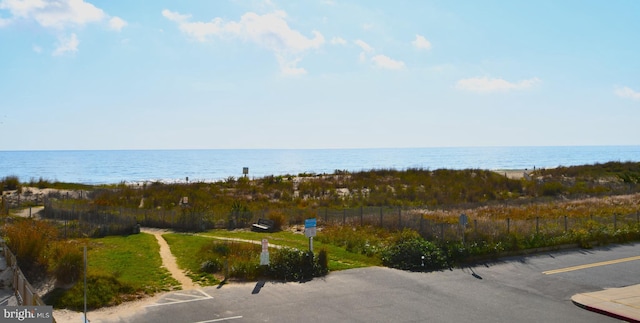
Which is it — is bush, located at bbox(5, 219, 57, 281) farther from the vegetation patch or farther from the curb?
the curb

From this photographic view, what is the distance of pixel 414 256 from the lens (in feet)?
71.5

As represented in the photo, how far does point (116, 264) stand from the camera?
69.6ft

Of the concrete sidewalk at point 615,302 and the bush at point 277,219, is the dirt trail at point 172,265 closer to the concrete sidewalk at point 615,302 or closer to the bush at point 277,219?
the bush at point 277,219

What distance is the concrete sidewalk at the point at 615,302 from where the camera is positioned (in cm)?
1531

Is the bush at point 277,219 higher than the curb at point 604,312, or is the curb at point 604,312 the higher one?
the bush at point 277,219

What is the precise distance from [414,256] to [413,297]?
467 centimetres

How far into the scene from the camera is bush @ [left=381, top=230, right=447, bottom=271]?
21.6 meters

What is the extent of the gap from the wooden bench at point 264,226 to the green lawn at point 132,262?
6.34 m

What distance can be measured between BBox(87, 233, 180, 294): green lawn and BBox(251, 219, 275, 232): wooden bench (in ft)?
20.8

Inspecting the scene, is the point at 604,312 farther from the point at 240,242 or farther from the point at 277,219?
the point at 277,219

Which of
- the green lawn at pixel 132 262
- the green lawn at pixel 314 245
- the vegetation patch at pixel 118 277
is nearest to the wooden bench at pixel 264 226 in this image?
the green lawn at pixel 314 245

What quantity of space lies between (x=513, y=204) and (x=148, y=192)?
111 ft

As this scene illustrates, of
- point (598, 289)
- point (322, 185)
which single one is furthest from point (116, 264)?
A: point (322, 185)

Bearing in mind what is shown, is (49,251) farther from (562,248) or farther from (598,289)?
(562,248)
